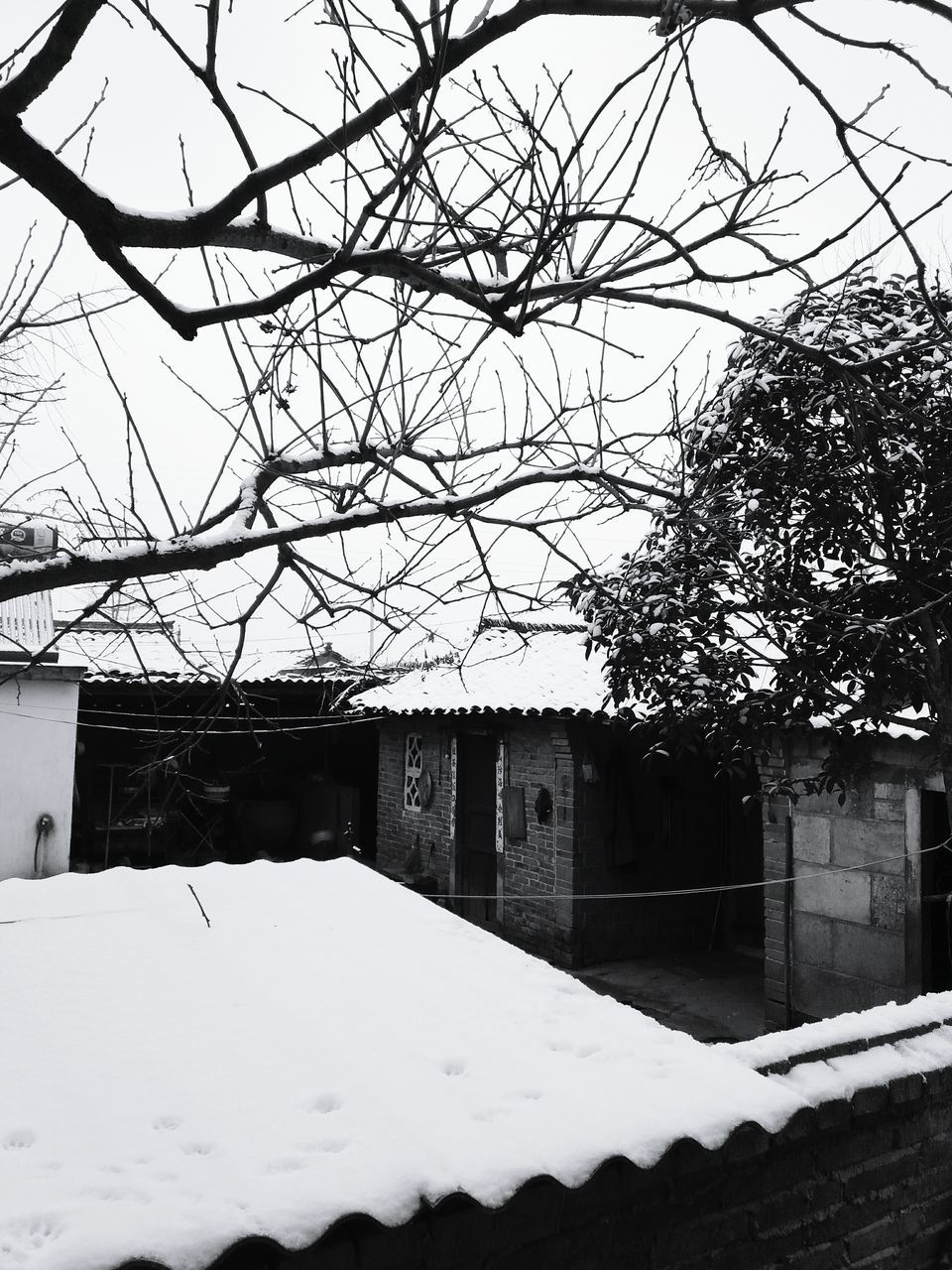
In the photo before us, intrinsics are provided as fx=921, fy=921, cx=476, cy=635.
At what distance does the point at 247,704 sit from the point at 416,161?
245cm

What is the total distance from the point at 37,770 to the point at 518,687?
5862 millimetres

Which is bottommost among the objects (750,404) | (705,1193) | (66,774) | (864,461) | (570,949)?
(570,949)

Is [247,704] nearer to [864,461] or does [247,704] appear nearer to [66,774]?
[864,461]

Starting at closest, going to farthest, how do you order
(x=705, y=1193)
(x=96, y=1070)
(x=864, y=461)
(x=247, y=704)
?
1. (x=96, y=1070)
2. (x=705, y=1193)
3. (x=247, y=704)
4. (x=864, y=461)

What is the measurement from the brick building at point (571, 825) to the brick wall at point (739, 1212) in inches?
235

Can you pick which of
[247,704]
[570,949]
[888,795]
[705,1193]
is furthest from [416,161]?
[570,949]

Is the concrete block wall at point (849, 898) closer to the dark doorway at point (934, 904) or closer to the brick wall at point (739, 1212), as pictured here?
the dark doorway at point (934, 904)

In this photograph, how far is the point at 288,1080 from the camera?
3.00m

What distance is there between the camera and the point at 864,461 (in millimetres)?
4508

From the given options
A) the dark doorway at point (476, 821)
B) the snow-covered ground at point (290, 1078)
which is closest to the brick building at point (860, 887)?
the snow-covered ground at point (290, 1078)

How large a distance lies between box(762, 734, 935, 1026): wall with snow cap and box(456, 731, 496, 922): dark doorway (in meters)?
5.16

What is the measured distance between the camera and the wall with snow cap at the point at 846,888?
289 inches

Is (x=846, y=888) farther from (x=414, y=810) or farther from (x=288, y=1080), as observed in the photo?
(x=414, y=810)

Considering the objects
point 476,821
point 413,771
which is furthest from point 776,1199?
point 413,771
